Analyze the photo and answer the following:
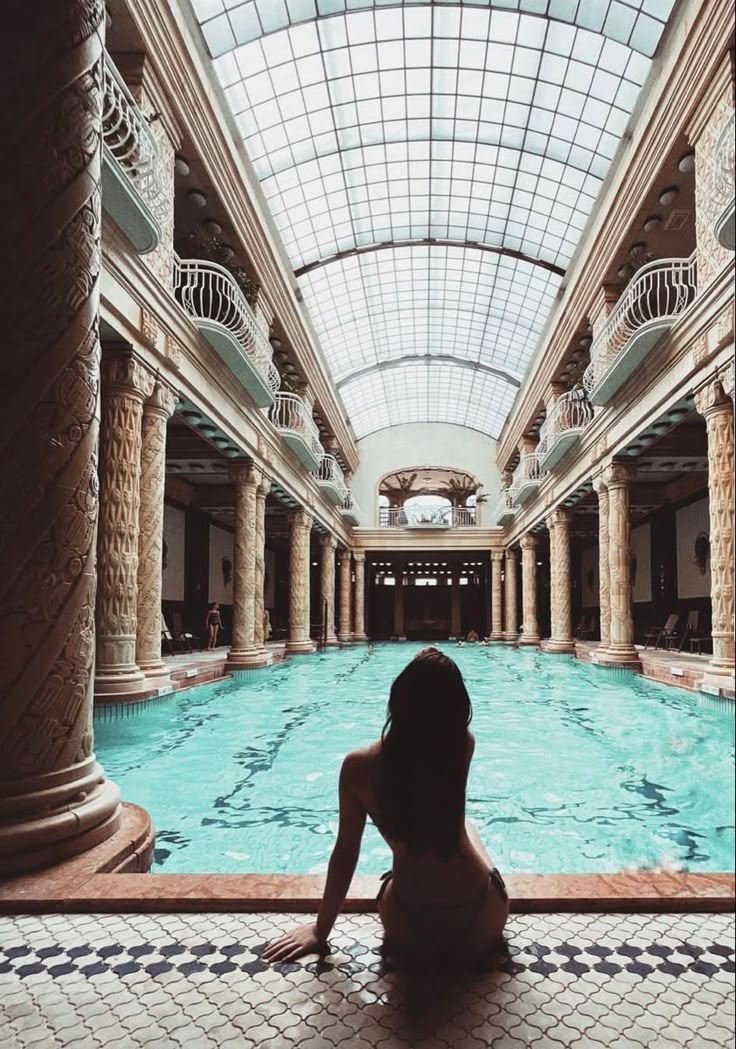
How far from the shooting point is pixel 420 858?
6.19ft

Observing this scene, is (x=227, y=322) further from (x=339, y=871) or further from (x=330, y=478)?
(x=330, y=478)

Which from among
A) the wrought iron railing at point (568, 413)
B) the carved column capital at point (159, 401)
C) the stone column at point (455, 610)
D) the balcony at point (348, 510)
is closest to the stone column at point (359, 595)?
the balcony at point (348, 510)

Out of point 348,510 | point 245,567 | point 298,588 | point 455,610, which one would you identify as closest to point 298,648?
point 298,588

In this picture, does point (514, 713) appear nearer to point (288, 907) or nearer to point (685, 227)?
point (288, 907)

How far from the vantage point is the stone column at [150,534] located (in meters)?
8.27

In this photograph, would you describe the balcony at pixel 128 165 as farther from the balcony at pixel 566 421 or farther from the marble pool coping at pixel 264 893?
the balcony at pixel 566 421

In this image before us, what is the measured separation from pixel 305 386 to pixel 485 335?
1062 centimetres

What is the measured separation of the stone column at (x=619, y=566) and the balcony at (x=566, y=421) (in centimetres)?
230

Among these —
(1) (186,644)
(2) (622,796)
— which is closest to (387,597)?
(1) (186,644)

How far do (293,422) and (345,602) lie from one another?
13342mm

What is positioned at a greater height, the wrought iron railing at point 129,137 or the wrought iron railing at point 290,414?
the wrought iron railing at point 129,137

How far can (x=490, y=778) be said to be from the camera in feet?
17.9

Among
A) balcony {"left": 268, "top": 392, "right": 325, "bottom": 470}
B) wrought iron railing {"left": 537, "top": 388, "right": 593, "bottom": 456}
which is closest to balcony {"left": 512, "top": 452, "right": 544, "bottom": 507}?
wrought iron railing {"left": 537, "top": 388, "right": 593, "bottom": 456}

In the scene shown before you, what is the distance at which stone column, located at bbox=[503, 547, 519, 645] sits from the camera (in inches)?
1076
